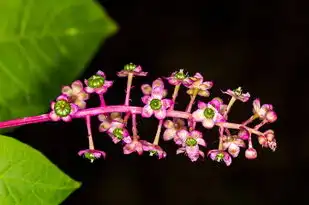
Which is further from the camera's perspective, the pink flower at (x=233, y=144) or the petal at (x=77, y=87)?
the petal at (x=77, y=87)

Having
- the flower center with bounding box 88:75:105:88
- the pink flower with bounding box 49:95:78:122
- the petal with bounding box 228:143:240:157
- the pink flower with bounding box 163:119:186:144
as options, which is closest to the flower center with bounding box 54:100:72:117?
the pink flower with bounding box 49:95:78:122

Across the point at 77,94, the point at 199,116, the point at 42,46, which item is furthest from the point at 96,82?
the point at 42,46

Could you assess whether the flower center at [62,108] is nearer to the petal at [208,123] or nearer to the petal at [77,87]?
the petal at [77,87]

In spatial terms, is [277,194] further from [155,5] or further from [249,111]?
A: [155,5]

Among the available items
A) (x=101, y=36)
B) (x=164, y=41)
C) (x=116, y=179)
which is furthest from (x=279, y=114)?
(x=101, y=36)

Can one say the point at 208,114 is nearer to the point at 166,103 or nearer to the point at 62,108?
the point at 166,103

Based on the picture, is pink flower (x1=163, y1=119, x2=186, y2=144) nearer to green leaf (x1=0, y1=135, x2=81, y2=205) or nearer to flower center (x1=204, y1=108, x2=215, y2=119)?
flower center (x1=204, y1=108, x2=215, y2=119)

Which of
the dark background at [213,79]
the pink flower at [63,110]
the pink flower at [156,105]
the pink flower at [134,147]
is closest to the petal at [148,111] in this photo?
the pink flower at [156,105]
